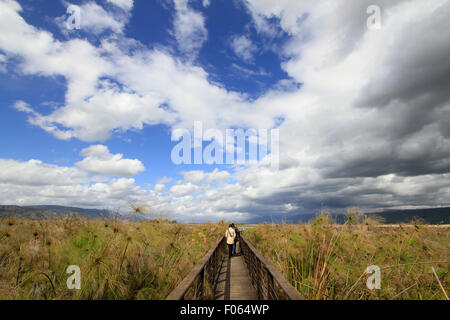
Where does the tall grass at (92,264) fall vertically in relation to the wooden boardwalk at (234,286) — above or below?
above

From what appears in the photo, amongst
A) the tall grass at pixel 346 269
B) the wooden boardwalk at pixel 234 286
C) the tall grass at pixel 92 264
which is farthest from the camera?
the wooden boardwalk at pixel 234 286

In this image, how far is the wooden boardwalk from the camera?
5.39m

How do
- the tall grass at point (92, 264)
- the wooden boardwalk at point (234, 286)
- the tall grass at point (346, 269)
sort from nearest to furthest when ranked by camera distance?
the tall grass at point (92, 264) → the tall grass at point (346, 269) → the wooden boardwalk at point (234, 286)

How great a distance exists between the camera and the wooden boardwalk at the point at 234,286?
539 centimetres

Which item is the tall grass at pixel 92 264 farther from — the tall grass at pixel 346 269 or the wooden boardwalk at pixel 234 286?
the tall grass at pixel 346 269

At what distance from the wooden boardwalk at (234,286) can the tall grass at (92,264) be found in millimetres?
1403

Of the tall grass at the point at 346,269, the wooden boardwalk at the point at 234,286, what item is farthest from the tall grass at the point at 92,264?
the tall grass at the point at 346,269

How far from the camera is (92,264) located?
10.6ft

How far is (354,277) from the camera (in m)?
3.69

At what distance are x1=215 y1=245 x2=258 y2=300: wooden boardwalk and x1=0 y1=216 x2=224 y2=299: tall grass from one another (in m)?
1.40

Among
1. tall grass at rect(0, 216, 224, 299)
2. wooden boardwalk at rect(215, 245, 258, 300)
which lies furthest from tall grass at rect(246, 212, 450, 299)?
tall grass at rect(0, 216, 224, 299)

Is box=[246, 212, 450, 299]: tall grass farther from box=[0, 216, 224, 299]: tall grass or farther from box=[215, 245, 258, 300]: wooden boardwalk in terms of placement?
box=[0, 216, 224, 299]: tall grass
